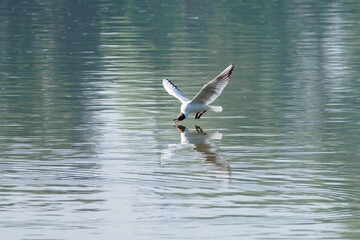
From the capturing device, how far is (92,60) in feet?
108

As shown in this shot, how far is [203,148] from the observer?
17000mm

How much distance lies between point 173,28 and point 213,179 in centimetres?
3437

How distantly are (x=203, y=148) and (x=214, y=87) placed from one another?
217cm

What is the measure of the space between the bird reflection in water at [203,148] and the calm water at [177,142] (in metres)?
0.03

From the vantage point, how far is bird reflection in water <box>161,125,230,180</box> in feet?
49.3

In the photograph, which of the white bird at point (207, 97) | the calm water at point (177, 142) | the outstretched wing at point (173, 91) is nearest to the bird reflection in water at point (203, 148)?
the calm water at point (177, 142)

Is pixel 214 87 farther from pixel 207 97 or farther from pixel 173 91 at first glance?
pixel 173 91

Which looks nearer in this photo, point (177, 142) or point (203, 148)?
point (203, 148)

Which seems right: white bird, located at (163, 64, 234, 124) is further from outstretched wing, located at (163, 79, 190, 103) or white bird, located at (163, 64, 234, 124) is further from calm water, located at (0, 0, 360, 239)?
outstretched wing, located at (163, 79, 190, 103)

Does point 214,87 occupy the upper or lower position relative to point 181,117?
upper

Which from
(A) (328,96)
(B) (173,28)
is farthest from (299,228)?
(B) (173,28)

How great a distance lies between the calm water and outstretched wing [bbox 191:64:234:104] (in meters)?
0.58

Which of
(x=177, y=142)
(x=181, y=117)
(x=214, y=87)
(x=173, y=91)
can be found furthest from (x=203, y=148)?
(x=173, y=91)

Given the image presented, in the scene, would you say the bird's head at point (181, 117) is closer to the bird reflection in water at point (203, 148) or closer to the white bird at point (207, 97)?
the white bird at point (207, 97)
